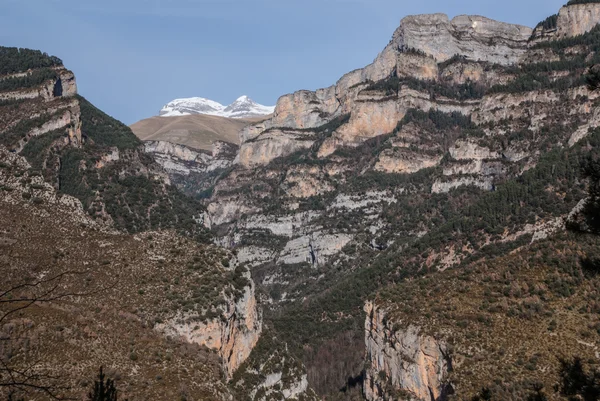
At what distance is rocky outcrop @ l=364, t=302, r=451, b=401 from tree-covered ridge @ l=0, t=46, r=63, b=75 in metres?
85.0

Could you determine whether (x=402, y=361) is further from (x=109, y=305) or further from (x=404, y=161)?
(x=404, y=161)

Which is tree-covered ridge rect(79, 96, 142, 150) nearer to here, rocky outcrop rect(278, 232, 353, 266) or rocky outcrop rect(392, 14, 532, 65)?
rocky outcrop rect(278, 232, 353, 266)

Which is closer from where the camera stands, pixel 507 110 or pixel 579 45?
pixel 507 110

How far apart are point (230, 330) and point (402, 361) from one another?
44.7 ft

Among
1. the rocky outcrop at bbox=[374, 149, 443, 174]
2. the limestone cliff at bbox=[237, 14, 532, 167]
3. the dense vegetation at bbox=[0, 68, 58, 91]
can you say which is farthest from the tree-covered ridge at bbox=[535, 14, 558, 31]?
the dense vegetation at bbox=[0, 68, 58, 91]

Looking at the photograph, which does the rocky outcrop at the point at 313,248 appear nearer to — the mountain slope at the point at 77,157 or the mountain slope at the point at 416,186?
the mountain slope at the point at 416,186

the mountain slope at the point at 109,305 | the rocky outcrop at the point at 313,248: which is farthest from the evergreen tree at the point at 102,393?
the rocky outcrop at the point at 313,248


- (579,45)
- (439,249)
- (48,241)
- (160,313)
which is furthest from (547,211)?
(579,45)

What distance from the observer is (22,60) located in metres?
112

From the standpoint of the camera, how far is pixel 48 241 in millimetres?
41594

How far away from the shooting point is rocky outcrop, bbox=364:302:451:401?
41.1 m

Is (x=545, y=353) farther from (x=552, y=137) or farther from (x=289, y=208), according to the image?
(x=289, y=208)

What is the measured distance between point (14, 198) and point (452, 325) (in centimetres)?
3350

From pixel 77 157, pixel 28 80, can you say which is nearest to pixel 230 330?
pixel 77 157
